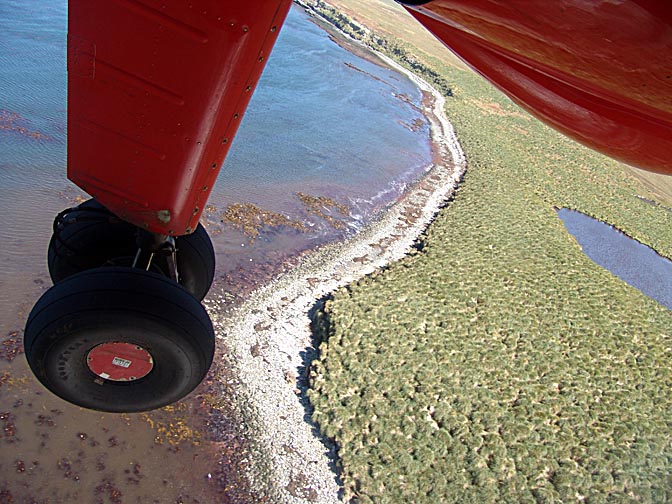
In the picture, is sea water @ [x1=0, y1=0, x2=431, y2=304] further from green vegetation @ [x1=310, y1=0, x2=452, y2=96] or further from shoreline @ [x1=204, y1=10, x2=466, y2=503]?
green vegetation @ [x1=310, y1=0, x2=452, y2=96]

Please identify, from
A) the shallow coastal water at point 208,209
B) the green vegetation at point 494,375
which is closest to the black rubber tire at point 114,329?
the shallow coastal water at point 208,209

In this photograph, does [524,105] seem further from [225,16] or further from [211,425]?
[211,425]

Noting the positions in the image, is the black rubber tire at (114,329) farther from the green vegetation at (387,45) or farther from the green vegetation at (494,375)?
the green vegetation at (387,45)

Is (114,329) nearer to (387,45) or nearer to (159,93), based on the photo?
(159,93)

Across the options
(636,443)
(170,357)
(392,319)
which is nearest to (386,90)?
(392,319)

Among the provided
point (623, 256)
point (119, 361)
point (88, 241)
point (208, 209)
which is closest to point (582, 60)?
point (119, 361)
